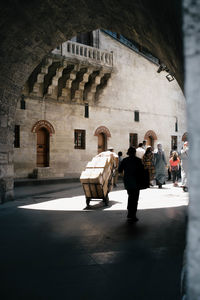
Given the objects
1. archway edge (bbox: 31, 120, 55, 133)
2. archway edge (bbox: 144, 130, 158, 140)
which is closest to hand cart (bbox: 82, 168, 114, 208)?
archway edge (bbox: 31, 120, 55, 133)

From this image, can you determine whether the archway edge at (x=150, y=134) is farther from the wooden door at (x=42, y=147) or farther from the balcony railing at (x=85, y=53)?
the wooden door at (x=42, y=147)

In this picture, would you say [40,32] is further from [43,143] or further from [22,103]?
[43,143]

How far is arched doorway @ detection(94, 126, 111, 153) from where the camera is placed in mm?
17797

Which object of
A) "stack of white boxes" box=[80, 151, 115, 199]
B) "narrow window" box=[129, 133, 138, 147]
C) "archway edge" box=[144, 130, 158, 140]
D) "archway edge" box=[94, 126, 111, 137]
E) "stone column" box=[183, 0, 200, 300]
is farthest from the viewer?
"archway edge" box=[144, 130, 158, 140]

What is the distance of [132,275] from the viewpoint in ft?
10.7

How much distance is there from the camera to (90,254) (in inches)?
158

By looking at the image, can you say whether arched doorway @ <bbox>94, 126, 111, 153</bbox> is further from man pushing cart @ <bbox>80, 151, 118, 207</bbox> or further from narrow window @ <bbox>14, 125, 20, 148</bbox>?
man pushing cart @ <bbox>80, 151, 118, 207</bbox>

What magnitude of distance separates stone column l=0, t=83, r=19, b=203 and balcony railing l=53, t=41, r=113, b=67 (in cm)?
671

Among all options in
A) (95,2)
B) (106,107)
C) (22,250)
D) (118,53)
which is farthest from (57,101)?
(22,250)

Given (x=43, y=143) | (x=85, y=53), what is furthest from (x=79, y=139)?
(x=85, y=53)

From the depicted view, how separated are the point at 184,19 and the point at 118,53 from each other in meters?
18.3

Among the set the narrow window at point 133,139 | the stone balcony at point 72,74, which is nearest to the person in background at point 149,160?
the stone balcony at point 72,74

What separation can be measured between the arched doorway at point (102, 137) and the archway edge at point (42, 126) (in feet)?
10.7

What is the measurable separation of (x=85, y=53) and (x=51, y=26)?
28.5ft
